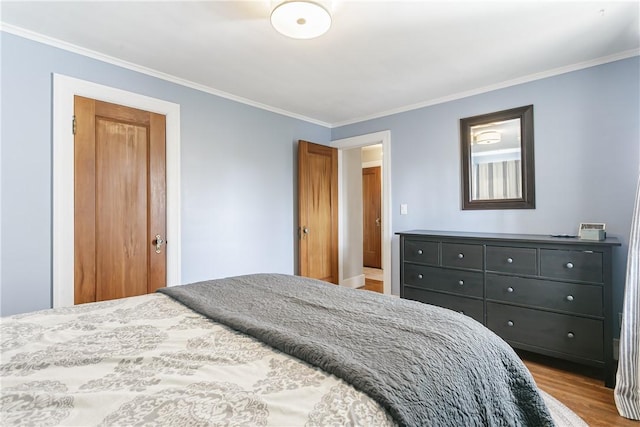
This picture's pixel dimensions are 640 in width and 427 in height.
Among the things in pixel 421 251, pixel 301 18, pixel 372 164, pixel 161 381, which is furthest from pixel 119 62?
pixel 372 164

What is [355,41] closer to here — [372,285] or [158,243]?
[158,243]

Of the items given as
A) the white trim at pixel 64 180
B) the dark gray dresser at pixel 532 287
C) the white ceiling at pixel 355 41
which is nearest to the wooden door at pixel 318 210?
the white ceiling at pixel 355 41

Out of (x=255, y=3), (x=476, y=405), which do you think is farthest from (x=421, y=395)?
(x=255, y=3)

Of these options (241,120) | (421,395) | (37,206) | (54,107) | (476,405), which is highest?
(241,120)

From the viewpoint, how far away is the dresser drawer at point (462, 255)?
8.74 feet

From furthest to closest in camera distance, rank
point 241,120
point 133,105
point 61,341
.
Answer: point 241,120 → point 133,105 → point 61,341

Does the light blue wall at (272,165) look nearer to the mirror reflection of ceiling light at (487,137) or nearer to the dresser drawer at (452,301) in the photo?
the mirror reflection of ceiling light at (487,137)

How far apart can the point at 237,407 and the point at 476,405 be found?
0.69 meters

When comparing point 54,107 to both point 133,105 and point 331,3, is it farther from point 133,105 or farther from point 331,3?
point 331,3

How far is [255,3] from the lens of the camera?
1825 mm

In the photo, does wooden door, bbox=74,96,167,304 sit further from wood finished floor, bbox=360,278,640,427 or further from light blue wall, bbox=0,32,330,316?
wood finished floor, bbox=360,278,640,427

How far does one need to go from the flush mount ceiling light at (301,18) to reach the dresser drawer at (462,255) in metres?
2.06

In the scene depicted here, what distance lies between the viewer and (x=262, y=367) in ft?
2.89

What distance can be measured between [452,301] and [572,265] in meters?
0.94
